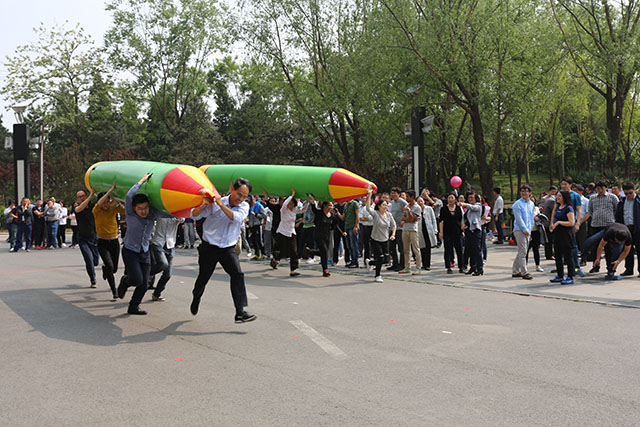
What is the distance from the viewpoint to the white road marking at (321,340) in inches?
239

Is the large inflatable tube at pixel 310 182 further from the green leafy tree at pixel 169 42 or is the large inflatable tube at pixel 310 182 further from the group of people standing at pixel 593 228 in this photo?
the green leafy tree at pixel 169 42

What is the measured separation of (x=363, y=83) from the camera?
2714 centimetres

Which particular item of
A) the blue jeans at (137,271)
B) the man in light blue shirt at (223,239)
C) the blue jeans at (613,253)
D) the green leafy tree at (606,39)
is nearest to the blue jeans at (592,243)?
the blue jeans at (613,253)

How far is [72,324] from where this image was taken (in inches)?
303

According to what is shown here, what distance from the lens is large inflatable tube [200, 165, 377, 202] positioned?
38.5 feet

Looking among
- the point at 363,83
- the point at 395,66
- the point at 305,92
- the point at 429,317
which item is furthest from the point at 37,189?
the point at 429,317

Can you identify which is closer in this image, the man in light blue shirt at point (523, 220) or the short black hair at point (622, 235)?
the short black hair at point (622, 235)

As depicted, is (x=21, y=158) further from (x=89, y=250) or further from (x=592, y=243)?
(x=592, y=243)

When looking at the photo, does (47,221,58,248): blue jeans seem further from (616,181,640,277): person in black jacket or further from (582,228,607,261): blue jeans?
(616,181,640,277): person in black jacket

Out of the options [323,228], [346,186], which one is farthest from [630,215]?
[323,228]

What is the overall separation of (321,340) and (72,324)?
3.37m

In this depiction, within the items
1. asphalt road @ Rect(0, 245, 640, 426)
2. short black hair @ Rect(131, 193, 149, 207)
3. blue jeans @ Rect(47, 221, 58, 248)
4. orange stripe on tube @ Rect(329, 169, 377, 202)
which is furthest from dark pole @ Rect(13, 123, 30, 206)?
short black hair @ Rect(131, 193, 149, 207)

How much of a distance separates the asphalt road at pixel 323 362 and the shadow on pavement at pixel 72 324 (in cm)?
3

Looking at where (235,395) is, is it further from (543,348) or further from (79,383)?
(543,348)
